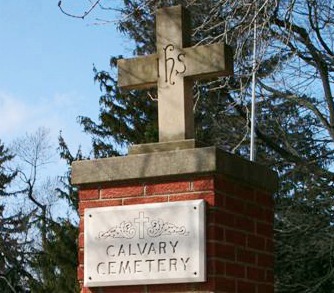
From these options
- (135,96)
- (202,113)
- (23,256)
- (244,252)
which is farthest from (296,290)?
(23,256)

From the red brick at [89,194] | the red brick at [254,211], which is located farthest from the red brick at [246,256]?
the red brick at [89,194]

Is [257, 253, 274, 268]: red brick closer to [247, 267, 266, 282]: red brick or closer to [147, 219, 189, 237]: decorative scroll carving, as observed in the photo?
[247, 267, 266, 282]: red brick

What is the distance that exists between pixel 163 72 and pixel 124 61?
1.17 feet

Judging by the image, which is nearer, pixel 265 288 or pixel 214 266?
pixel 214 266

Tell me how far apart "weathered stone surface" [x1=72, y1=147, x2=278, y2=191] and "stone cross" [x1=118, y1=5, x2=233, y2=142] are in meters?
0.27

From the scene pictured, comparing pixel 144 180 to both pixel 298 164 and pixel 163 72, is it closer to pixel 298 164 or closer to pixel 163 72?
pixel 163 72

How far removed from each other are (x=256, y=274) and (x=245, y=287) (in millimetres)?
203

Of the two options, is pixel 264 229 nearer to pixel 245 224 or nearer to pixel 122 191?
pixel 245 224

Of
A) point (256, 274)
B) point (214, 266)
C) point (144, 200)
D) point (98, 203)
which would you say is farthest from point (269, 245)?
point (98, 203)

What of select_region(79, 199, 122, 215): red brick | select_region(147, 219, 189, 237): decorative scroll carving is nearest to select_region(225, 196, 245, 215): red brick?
select_region(147, 219, 189, 237): decorative scroll carving

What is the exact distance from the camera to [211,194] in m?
5.89

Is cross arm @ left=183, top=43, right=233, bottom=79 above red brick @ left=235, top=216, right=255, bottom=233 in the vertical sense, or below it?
→ above

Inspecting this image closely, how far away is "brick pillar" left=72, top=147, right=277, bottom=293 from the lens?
19.3 ft

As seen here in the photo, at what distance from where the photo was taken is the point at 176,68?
6.44m
